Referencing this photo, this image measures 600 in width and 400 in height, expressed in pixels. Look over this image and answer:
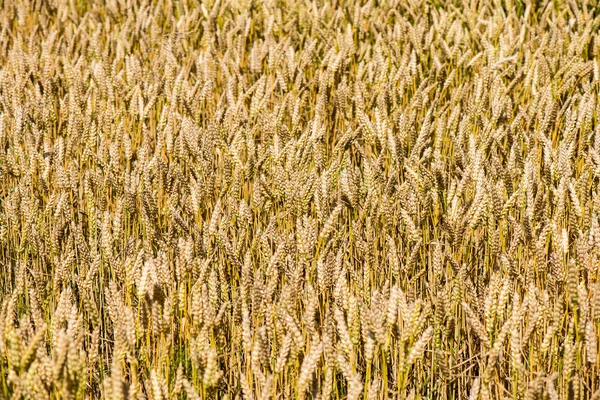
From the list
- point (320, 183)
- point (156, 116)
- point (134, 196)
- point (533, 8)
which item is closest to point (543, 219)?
point (320, 183)

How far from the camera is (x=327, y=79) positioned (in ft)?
9.35

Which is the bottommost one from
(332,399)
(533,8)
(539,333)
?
(332,399)

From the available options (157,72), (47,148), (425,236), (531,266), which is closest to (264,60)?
(157,72)

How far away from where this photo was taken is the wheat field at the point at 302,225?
1376 mm

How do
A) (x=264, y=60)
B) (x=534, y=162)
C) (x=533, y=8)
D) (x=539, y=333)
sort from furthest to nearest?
(x=533, y=8)
(x=264, y=60)
(x=534, y=162)
(x=539, y=333)

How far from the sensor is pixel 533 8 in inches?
154

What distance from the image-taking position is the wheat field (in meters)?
1.38

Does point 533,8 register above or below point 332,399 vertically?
above

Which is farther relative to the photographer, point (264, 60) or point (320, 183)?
point (264, 60)

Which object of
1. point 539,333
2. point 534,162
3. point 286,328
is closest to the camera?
point 286,328

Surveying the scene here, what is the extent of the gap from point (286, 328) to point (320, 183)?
0.65 m

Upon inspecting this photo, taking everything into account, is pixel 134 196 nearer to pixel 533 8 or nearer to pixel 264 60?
pixel 264 60

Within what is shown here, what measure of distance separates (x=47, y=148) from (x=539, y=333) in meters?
1.34

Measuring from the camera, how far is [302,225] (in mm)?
1904
